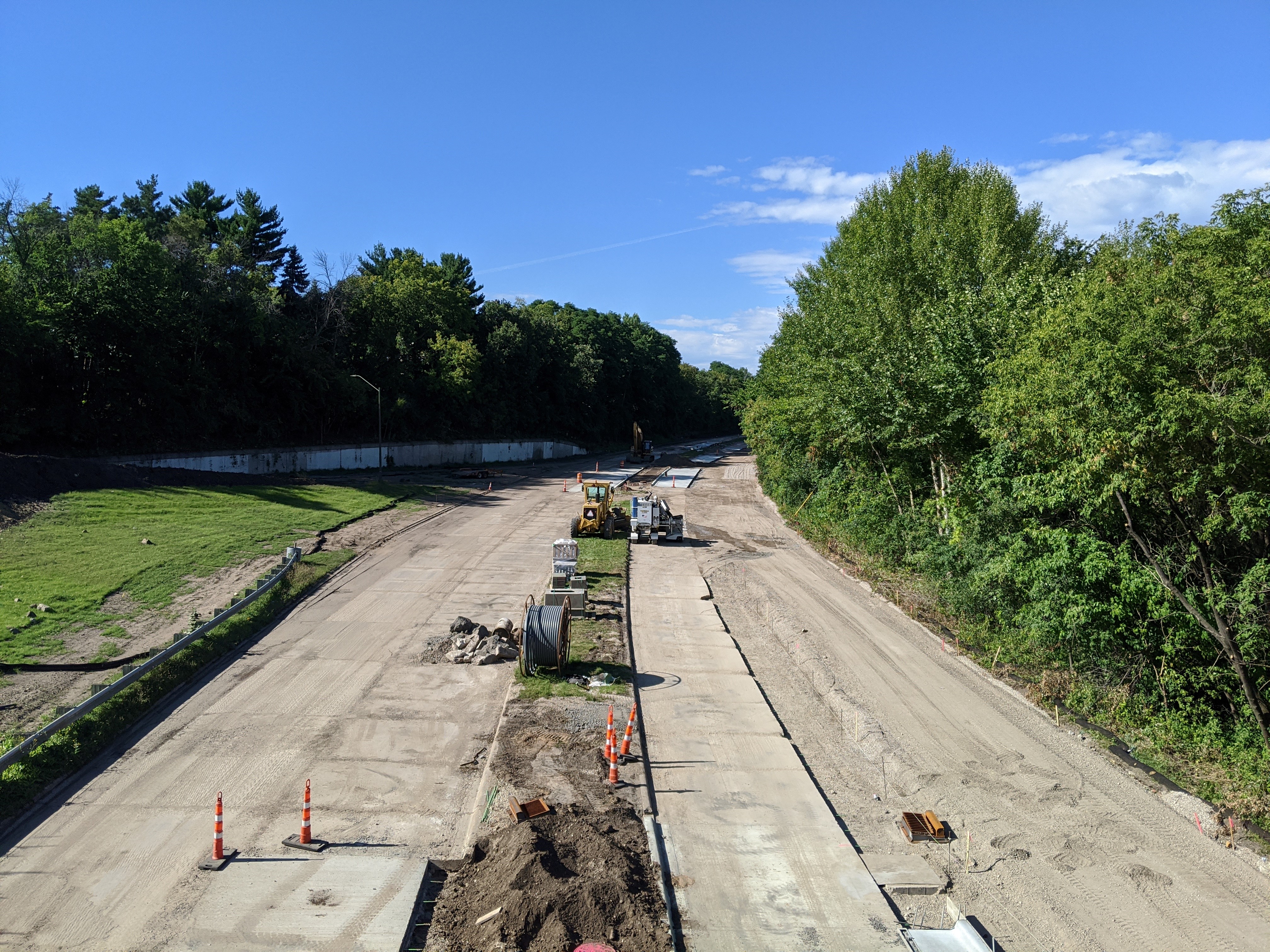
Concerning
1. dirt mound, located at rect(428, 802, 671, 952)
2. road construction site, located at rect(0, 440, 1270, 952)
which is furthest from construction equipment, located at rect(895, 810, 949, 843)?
dirt mound, located at rect(428, 802, 671, 952)

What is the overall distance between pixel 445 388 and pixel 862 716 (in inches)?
2258

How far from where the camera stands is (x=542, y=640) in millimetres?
16531

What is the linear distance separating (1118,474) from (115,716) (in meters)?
17.9

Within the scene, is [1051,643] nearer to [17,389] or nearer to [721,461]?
[17,389]

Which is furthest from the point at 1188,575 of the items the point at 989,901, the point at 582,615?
the point at 582,615

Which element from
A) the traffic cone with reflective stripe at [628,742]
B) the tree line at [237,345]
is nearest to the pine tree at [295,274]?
the tree line at [237,345]

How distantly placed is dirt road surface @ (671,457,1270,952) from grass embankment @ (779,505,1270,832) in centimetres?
73

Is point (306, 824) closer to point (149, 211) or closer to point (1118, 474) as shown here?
point (1118, 474)

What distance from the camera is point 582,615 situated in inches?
842

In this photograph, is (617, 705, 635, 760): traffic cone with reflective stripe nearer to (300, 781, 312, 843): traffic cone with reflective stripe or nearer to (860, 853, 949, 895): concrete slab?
(860, 853, 949, 895): concrete slab

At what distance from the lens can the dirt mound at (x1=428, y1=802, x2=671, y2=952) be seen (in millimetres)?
8508

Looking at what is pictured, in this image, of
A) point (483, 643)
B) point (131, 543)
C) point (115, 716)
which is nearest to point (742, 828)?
point (483, 643)

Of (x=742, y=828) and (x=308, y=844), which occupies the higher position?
(x=308, y=844)

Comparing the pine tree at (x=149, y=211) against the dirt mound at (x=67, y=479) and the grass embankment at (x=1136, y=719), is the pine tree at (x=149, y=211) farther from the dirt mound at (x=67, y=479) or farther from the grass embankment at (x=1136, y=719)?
the grass embankment at (x=1136, y=719)
